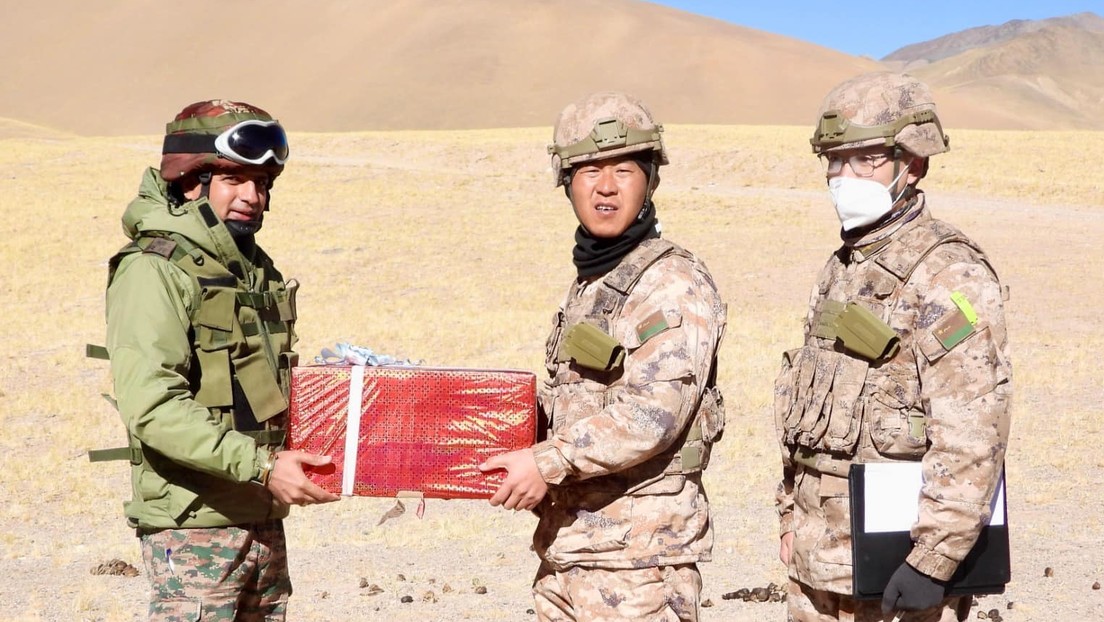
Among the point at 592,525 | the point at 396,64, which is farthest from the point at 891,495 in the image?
the point at 396,64

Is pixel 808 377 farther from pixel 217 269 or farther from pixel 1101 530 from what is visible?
pixel 1101 530

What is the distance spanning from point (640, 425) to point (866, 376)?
0.78 metres

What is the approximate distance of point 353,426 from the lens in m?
3.91

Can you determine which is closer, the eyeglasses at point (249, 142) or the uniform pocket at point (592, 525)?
the uniform pocket at point (592, 525)

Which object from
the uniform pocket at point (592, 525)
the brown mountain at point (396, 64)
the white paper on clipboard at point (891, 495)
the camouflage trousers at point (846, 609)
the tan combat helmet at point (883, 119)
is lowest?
the camouflage trousers at point (846, 609)

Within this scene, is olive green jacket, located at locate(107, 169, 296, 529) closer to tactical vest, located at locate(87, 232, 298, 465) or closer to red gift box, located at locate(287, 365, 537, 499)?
tactical vest, located at locate(87, 232, 298, 465)

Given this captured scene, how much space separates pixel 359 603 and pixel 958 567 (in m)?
4.42

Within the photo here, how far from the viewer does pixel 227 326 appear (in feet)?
13.3

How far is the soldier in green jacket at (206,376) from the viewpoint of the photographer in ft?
12.7

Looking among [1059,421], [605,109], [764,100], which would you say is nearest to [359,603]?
[605,109]

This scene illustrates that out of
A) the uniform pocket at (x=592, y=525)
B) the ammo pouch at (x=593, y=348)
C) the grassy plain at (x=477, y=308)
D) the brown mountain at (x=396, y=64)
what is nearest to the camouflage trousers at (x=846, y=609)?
the uniform pocket at (x=592, y=525)

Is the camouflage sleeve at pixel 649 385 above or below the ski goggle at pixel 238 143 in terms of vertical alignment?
below

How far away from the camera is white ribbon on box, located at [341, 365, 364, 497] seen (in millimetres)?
3916

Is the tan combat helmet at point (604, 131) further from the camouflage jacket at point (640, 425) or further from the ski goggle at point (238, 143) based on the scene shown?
the ski goggle at point (238, 143)
